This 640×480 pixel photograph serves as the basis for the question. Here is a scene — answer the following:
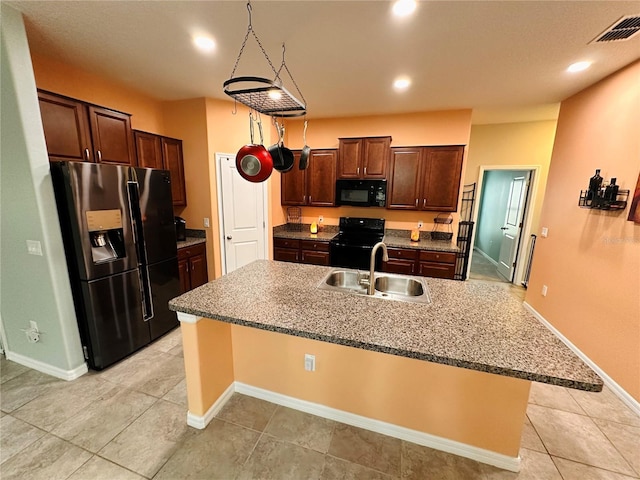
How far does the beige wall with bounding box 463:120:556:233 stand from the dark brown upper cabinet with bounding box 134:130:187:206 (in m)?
4.23

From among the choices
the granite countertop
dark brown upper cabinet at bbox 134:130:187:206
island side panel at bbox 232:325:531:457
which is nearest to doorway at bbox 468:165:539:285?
the granite countertop

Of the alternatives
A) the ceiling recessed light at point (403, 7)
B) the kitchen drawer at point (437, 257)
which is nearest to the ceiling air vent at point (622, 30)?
the ceiling recessed light at point (403, 7)

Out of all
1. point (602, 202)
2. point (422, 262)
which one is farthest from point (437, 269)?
point (602, 202)

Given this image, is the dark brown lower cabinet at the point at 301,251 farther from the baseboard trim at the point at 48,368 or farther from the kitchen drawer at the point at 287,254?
the baseboard trim at the point at 48,368

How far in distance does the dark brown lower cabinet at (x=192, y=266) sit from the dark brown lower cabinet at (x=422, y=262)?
99.1 inches

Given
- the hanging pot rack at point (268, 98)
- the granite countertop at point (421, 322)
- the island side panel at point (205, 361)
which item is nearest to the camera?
the granite countertop at point (421, 322)

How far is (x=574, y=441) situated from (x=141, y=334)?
11.5ft

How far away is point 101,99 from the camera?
281cm

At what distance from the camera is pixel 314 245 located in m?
4.05

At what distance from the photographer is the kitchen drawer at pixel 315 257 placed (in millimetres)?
4012

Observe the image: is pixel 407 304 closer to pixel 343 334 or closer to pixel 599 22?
pixel 343 334

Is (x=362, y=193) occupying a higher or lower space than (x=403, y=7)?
lower

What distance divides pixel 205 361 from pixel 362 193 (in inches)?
120

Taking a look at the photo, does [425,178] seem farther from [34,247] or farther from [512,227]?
[34,247]
